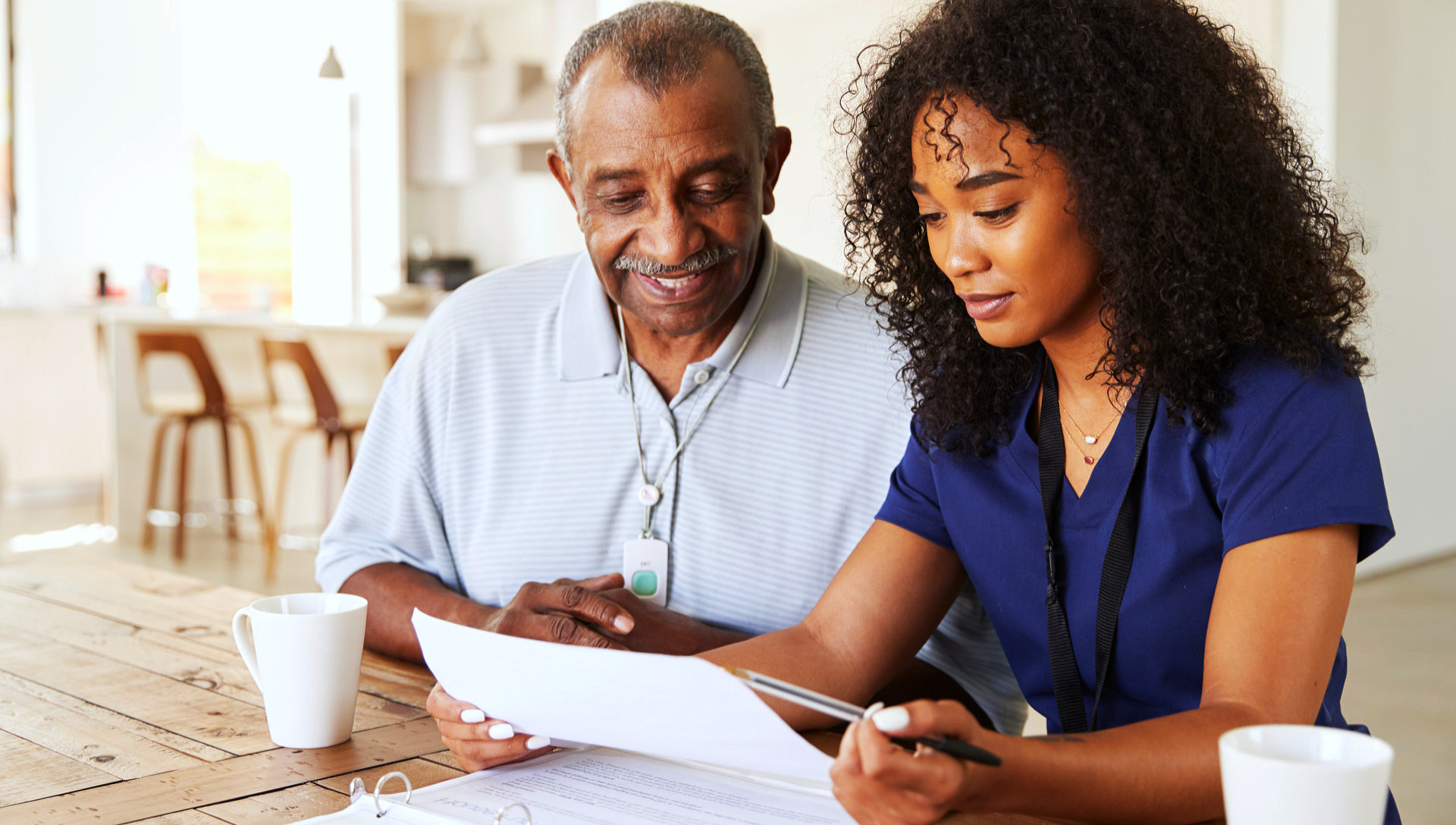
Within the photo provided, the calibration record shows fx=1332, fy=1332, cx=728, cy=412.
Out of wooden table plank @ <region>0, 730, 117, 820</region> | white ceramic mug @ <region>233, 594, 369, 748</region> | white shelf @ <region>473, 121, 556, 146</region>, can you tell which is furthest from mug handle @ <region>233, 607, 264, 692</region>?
white shelf @ <region>473, 121, 556, 146</region>

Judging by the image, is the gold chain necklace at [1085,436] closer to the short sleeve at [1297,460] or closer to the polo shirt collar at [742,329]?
the short sleeve at [1297,460]

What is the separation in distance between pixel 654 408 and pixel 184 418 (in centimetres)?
453

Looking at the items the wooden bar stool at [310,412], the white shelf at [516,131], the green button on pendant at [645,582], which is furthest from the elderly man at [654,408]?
the white shelf at [516,131]

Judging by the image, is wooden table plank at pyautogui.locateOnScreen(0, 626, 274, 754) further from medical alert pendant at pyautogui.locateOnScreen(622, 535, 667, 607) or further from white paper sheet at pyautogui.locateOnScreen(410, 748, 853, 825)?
medical alert pendant at pyautogui.locateOnScreen(622, 535, 667, 607)

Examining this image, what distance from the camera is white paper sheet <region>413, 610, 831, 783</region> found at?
805 mm

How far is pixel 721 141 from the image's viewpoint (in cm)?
142

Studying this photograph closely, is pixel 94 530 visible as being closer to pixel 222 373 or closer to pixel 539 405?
pixel 222 373

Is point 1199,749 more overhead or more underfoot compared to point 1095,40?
more underfoot

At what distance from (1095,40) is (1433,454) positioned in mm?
5392

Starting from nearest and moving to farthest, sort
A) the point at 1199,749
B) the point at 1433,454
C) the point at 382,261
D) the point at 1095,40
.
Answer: the point at 1199,749, the point at 1095,40, the point at 1433,454, the point at 382,261

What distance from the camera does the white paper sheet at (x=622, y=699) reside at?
2.64 feet

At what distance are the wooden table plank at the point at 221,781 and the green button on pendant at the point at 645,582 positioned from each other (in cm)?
43

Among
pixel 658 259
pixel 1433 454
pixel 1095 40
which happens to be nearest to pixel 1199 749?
pixel 1095 40

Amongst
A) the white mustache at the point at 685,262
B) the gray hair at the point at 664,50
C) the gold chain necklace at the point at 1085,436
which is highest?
the gray hair at the point at 664,50
